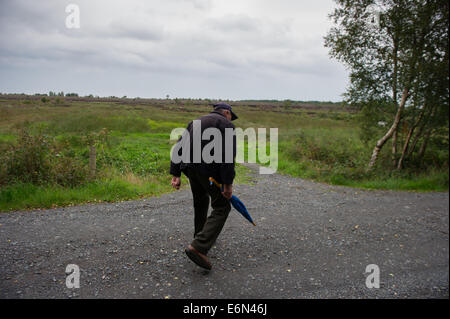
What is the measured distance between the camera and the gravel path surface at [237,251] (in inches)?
139

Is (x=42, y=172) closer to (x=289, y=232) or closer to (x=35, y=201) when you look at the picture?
(x=35, y=201)

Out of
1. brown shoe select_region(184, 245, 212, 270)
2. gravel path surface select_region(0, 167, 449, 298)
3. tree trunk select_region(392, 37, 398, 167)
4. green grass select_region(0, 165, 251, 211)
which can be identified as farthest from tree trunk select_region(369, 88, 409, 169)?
brown shoe select_region(184, 245, 212, 270)

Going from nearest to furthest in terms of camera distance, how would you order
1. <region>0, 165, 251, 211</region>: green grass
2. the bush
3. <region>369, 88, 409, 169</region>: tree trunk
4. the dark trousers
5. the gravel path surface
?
1. the gravel path surface
2. the dark trousers
3. <region>0, 165, 251, 211</region>: green grass
4. the bush
5. <region>369, 88, 409, 169</region>: tree trunk

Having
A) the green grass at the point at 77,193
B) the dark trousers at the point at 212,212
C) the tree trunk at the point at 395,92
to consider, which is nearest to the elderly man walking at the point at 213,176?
the dark trousers at the point at 212,212

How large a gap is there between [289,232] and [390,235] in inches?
67.3

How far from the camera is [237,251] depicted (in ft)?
15.4

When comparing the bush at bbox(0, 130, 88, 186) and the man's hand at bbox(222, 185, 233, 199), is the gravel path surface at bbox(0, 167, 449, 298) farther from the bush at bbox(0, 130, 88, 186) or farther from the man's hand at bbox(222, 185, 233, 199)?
the bush at bbox(0, 130, 88, 186)

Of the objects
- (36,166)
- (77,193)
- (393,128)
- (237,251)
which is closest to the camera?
(237,251)

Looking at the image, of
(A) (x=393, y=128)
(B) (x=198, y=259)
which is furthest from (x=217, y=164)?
(A) (x=393, y=128)

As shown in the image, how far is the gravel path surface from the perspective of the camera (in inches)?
139

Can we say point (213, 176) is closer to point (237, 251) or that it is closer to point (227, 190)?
point (227, 190)

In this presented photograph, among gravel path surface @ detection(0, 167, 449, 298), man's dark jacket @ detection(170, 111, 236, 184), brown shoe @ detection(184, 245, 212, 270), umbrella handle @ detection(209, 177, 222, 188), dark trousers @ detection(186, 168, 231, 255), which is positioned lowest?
gravel path surface @ detection(0, 167, 449, 298)
